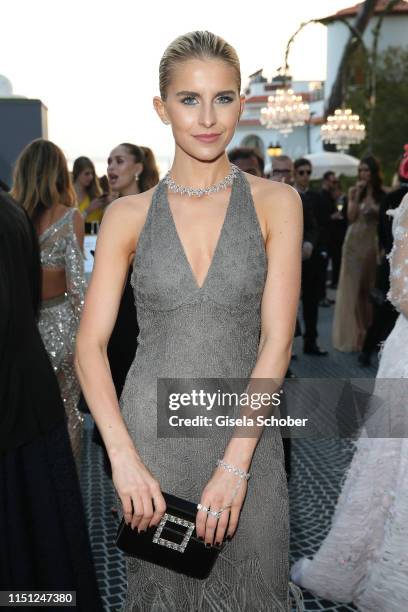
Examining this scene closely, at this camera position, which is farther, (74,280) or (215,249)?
(74,280)

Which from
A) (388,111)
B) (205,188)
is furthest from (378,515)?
(388,111)

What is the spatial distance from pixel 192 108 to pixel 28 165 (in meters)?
2.64

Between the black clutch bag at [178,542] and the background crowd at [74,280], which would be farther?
the background crowd at [74,280]

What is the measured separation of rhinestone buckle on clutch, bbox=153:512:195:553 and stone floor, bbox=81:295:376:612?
169cm

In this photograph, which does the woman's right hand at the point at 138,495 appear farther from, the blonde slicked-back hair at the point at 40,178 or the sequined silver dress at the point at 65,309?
the blonde slicked-back hair at the point at 40,178

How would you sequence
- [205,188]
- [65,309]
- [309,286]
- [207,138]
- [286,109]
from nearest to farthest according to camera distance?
[207,138], [205,188], [65,309], [309,286], [286,109]

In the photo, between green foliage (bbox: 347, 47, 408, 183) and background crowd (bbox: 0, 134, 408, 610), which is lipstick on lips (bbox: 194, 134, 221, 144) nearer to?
background crowd (bbox: 0, 134, 408, 610)

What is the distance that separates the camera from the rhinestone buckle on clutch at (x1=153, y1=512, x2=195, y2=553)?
5.56 feet

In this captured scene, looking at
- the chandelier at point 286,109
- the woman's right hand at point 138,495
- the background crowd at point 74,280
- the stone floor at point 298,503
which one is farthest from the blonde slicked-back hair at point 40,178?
the chandelier at point 286,109

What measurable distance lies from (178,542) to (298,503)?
108 inches

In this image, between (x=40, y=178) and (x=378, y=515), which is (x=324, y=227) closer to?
(x=40, y=178)

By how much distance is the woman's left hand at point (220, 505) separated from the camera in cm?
168

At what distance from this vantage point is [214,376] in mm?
1815

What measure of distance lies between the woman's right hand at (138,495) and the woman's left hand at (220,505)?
10 cm
